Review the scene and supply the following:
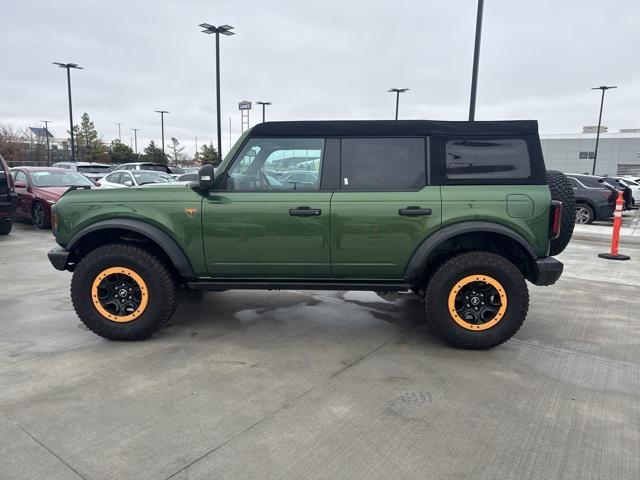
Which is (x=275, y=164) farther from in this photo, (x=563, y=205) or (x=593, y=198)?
(x=593, y=198)

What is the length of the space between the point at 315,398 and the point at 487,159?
2.40 m

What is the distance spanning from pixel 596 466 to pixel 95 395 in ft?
9.91

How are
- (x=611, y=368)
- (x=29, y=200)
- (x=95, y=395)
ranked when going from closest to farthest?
(x=95, y=395), (x=611, y=368), (x=29, y=200)

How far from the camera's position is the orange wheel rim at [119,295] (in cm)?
396

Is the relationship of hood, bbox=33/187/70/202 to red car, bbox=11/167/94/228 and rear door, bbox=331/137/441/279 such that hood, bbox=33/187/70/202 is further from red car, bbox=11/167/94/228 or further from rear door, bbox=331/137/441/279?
rear door, bbox=331/137/441/279

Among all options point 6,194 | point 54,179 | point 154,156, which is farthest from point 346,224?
point 154,156

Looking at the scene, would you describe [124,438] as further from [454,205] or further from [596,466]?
[454,205]

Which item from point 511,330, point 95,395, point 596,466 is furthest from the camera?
point 511,330

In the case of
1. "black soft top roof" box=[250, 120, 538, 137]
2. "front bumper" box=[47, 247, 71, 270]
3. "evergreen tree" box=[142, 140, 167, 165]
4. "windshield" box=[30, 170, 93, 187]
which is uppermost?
"evergreen tree" box=[142, 140, 167, 165]

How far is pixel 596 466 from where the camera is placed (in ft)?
7.80

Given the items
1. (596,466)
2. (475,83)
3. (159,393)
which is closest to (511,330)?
(596,466)

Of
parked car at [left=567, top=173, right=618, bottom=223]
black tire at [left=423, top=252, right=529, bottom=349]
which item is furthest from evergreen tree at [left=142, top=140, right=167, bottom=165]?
black tire at [left=423, top=252, right=529, bottom=349]

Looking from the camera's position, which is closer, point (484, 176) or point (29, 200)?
point (484, 176)

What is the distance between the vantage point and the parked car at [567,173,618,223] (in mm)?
13484
